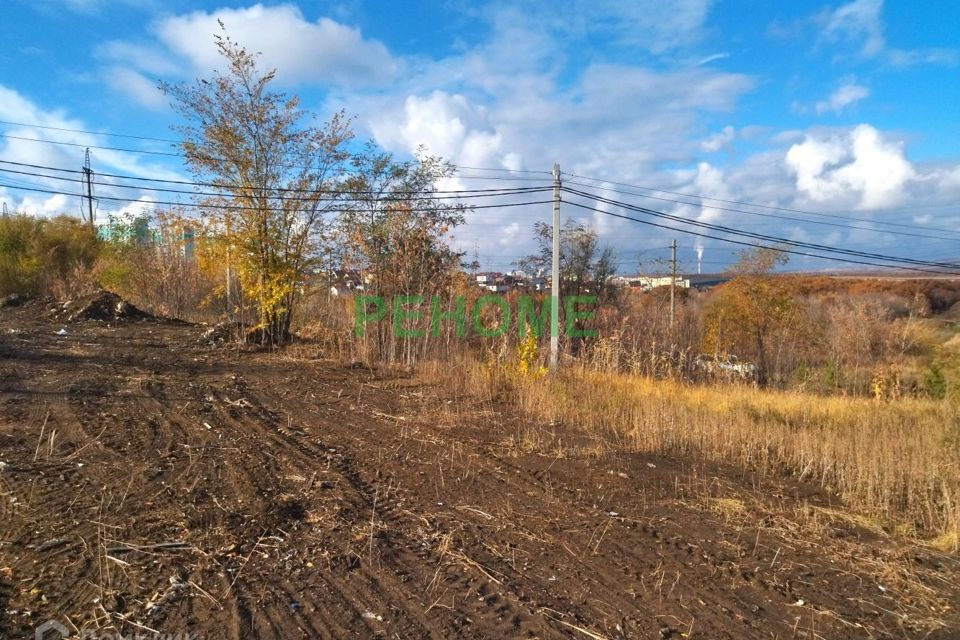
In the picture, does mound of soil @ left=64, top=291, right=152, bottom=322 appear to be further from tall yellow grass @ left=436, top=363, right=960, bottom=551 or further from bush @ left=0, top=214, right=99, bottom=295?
tall yellow grass @ left=436, top=363, right=960, bottom=551

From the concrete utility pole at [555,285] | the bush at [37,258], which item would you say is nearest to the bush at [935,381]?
the concrete utility pole at [555,285]

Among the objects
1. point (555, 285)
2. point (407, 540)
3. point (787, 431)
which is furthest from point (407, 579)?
point (555, 285)

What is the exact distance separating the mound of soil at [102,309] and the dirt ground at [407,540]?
10344mm

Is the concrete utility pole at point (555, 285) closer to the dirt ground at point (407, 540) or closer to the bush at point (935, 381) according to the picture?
the dirt ground at point (407, 540)

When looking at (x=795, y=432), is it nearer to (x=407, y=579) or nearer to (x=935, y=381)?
(x=407, y=579)

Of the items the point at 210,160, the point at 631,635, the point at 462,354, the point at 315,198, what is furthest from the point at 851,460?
the point at 210,160

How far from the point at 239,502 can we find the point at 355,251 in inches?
347

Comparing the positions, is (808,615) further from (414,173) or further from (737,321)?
(737,321)

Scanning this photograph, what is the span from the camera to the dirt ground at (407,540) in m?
2.89

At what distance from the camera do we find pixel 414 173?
44.3ft

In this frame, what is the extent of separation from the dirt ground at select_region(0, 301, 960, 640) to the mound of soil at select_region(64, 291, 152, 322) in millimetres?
10344

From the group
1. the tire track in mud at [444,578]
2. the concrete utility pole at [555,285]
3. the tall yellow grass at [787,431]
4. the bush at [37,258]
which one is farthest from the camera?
the bush at [37,258]

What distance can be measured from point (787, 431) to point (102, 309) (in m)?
17.5

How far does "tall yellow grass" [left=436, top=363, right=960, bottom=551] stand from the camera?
5215mm
